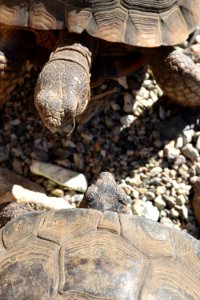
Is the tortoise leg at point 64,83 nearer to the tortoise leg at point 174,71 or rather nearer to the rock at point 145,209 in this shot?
the tortoise leg at point 174,71

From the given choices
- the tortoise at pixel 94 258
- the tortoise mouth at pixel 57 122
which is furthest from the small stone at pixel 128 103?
the tortoise at pixel 94 258

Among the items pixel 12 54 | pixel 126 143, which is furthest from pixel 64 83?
pixel 126 143

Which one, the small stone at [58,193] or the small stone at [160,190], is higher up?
the small stone at [160,190]

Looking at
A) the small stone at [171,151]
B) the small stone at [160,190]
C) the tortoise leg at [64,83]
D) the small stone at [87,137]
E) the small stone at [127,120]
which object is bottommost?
the small stone at [160,190]

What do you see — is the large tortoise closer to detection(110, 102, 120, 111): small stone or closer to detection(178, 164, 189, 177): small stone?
detection(110, 102, 120, 111): small stone

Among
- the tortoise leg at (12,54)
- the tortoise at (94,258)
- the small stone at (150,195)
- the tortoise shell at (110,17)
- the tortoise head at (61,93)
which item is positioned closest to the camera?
the tortoise at (94,258)

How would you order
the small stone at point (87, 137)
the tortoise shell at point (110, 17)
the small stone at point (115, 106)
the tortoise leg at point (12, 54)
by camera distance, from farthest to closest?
the small stone at point (115, 106)
the small stone at point (87, 137)
the tortoise leg at point (12, 54)
the tortoise shell at point (110, 17)

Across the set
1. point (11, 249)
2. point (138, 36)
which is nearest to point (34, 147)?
point (138, 36)

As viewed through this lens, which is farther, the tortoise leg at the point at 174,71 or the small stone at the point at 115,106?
the small stone at the point at 115,106

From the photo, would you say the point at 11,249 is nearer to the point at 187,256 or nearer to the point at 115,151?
the point at 187,256
